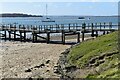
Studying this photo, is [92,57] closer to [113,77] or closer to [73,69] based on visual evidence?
[73,69]

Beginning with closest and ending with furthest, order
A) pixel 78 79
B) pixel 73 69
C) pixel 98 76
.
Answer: pixel 98 76
pixel 78 79
pixel 73 69

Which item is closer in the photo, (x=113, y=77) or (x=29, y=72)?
(x=113, y=77)

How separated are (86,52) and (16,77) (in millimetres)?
4554

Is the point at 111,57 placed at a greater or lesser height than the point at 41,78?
greater

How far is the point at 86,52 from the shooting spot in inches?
923

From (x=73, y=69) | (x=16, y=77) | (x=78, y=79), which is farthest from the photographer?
(x=16, y=77)

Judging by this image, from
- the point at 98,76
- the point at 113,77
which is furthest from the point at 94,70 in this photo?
the point at 113,77

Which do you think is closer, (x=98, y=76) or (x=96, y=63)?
(x=98, y=76)

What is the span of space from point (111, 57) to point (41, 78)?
13.4 ft

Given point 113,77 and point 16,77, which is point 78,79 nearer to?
point 113,77

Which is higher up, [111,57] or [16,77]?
[111,57]

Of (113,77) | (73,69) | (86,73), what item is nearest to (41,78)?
(73,69)

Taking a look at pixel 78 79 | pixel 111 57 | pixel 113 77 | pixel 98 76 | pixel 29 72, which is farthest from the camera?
pixel 29 72

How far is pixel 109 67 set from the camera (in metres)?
17.2
